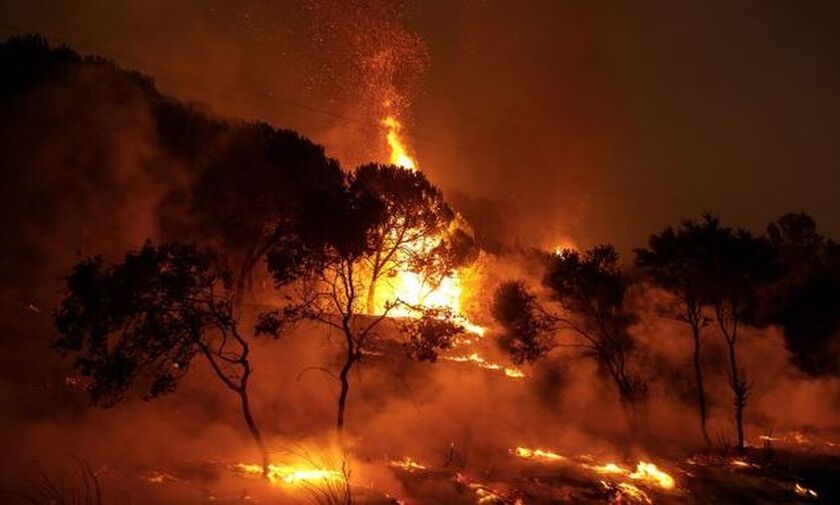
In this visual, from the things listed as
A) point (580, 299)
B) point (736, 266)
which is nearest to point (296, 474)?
point (580, 299)

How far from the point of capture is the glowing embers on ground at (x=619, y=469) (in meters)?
17.8

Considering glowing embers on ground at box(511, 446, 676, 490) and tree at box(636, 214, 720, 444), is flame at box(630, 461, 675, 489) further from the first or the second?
tree at box(636, 214, 720, 444)

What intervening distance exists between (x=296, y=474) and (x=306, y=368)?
6.24 metres

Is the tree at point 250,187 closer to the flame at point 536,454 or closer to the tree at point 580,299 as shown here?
the tree at point 580,299

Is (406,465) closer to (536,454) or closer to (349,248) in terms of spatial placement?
(536,454)

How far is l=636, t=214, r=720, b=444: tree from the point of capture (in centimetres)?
2334

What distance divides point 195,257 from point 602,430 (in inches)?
713

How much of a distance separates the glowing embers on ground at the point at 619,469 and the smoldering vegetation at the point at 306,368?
10.0 inches

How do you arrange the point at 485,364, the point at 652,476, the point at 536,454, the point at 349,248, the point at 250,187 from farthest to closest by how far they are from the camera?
the point at 250,187, the point at 485,364, the point at 536,454, the point at 652,476, the point at 349,248

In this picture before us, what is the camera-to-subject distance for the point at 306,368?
794 inches

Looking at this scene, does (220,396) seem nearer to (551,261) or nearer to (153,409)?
(153,409)

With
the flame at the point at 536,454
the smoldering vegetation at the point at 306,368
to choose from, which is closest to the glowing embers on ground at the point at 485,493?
the smoldering vegetation at the point at 306,368

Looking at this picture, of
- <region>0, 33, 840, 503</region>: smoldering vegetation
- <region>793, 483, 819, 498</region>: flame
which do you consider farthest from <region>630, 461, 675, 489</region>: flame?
<region>793, 483, 819, 498</region>: flame

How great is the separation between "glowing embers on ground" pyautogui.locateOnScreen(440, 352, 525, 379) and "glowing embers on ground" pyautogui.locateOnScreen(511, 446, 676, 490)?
5.50 meters
